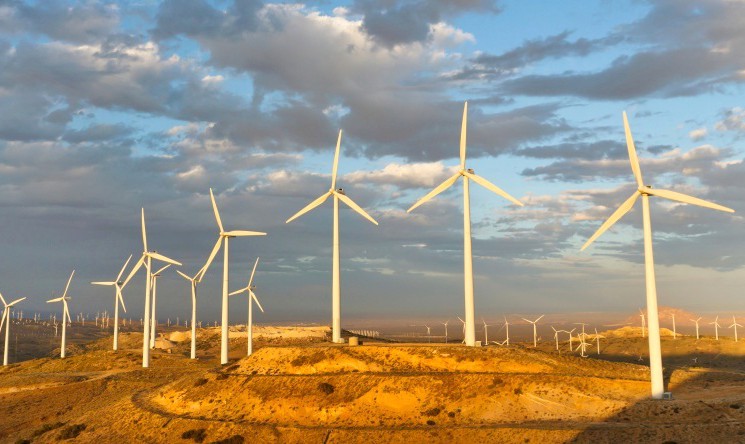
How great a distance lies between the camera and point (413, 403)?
9044 centimetres

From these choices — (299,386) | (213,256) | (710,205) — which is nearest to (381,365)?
(299,386)

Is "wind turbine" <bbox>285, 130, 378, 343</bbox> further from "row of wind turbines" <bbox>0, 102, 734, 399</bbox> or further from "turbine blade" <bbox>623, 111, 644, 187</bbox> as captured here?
"turbine blade" <bbox>623, 111, 644, 187</bbox>

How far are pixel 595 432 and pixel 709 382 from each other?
3617 cm

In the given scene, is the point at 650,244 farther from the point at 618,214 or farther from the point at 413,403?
the point at 413,403

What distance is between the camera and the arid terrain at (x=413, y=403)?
80625mm

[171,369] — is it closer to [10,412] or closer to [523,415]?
[10,412]

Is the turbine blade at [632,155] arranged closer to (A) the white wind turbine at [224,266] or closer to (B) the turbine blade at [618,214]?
(B) the turbine blade at [618,214]

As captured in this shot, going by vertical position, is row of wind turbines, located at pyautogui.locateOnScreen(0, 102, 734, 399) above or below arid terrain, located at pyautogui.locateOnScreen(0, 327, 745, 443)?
above

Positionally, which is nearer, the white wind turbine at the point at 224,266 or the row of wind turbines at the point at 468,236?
the row of wind turbines at the point at 468,236

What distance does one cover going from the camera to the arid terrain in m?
80.6

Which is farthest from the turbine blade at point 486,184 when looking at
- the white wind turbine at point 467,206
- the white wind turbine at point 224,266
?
the white wind turbine at point 224,266

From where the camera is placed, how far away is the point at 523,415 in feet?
281

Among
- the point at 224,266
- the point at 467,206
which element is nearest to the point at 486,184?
the point at 467,206

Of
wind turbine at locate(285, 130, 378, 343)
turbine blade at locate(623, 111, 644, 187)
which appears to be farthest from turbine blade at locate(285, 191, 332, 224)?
turbine blade at locate(623, 111, 644, 187)
